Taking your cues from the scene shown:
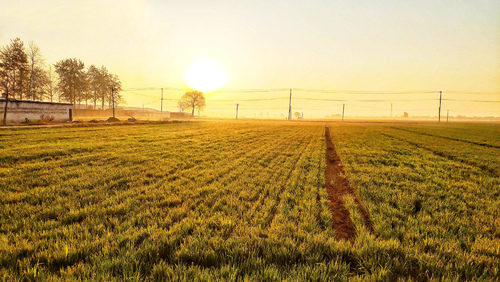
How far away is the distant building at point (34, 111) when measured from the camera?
33250 millimetres

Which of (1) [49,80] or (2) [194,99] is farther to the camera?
(2) [194,99]

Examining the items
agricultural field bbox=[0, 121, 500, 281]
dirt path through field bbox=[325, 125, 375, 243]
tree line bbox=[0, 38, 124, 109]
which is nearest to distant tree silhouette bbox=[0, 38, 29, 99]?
tree line bbox=[0, 38, 124, 109]

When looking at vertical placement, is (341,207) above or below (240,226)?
below

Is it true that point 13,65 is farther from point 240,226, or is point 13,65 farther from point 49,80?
point 240,226

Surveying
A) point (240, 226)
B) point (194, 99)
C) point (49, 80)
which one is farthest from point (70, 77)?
point (240, 226)

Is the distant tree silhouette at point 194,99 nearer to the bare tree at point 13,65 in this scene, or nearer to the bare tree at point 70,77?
the bare tree at point 70,77

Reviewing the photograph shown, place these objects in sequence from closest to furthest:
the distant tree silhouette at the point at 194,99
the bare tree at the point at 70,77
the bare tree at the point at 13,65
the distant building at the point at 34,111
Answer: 1. the distant building at the point at 34,111
2. the bare tree at the point at 13,65
3. the bare tree at the point at 70,77
4. the distant tree silhouette at the point at 194,99

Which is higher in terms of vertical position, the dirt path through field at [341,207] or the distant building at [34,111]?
the distant building at [34,111]

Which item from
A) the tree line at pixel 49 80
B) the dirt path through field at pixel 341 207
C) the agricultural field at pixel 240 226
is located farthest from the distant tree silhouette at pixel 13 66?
the dirt path through field at pixel 341 207

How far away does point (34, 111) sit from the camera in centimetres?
3638

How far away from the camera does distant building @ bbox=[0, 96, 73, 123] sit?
3325 cm

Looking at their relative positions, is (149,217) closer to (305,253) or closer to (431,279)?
(305,253)

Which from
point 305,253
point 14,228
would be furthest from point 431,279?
point 14,228

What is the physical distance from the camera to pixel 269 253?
3.19 meters
